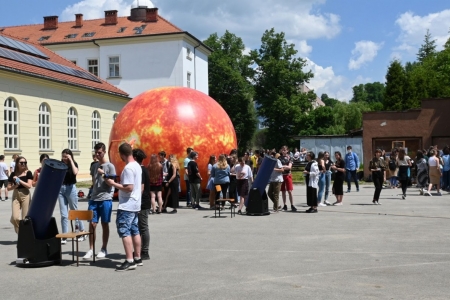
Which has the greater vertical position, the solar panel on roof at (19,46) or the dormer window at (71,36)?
the dormer window at (71,36)

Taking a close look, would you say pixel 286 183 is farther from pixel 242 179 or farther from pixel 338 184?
pixel 338 184

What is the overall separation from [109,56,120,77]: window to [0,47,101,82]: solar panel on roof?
895 centimetres

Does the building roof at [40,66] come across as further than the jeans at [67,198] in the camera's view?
Yes

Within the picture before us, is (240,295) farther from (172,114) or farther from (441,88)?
(441,88)

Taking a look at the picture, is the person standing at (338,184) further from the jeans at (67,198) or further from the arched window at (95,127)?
the arched window at (95,127)

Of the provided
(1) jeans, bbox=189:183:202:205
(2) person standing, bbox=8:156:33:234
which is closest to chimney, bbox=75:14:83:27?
(1) jeans, bbox=189:183:202:205

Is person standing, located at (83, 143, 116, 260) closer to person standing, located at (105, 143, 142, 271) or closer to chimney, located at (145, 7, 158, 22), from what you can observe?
person standing, located at (105, 143, 142, 271)

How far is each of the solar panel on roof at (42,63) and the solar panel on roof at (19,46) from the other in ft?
2.05

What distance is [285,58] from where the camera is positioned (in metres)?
65.8

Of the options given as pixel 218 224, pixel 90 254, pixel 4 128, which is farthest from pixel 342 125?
pixel 90 254

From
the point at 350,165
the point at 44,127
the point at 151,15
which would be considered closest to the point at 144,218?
the point at 350,165

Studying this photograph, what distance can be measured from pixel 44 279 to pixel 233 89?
57.7m

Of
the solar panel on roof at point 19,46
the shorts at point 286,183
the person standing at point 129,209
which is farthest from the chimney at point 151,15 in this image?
the person standing at point 129,209

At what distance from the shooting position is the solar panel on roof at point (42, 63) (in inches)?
1223
